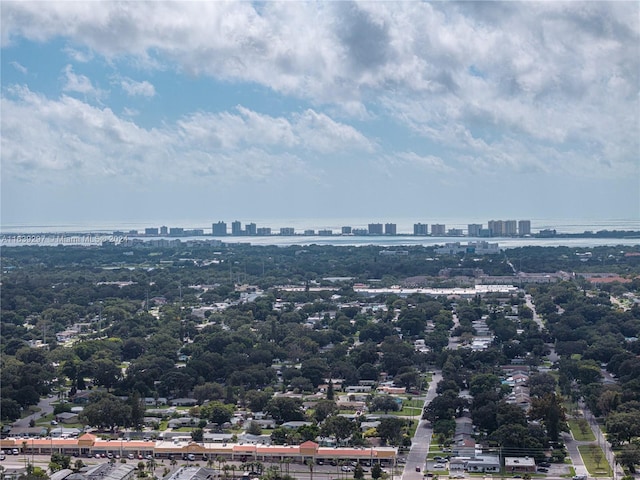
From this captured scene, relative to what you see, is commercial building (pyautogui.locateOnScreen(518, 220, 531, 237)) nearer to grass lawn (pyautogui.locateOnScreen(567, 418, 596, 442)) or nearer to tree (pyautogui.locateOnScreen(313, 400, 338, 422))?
grass lawn (pyautogui.locateOnScreen(567, 418, 596, 442))

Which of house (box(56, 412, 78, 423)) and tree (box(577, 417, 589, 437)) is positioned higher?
tree (box(577, 417, 589, 437))

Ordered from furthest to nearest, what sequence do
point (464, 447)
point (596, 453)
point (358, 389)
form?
1. point (358, 389)
2. point (464, 447)
3. point (596, 453)

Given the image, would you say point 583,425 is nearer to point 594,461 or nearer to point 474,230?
point 594,461

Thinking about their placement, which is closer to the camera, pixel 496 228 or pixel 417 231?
pixel 496 228

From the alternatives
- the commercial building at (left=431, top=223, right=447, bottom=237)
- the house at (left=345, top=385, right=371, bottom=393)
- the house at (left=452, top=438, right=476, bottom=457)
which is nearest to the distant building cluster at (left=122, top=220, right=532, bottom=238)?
the commercial building at (left=431, top=223, right=447, bottom=237)

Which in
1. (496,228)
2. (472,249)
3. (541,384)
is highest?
(496,228)

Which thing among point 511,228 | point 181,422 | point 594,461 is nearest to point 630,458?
point 594,461

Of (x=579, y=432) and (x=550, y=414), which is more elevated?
(x=550, y=414)
